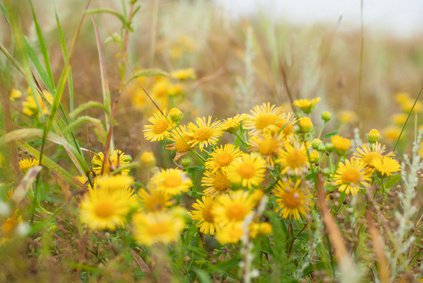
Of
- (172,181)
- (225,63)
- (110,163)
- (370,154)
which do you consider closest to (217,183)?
(172,181)

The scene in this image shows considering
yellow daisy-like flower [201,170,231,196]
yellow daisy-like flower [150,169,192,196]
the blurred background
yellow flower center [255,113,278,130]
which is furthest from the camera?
the blurred background

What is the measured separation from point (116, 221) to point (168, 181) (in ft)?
0.48

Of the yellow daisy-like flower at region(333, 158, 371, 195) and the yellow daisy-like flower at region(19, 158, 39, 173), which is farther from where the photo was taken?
the yellow daisy-like flower at region(19, 158, 39, 173)

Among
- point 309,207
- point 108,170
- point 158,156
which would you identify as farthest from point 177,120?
point 158,156

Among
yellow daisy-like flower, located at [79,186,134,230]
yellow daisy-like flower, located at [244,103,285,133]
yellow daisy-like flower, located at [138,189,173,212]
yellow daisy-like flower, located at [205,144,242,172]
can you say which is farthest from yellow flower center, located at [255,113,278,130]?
yellow daisy-like flower, located at [79,186,134,230]

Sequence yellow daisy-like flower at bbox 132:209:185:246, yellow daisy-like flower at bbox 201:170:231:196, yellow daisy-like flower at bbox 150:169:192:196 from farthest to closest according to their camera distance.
Answer: yellow daisy-like flower at bbox 201:170:231:196 → yellow daisy-like flower at bbox 150:169:192:196 → yellow daisy-like flower at bbox 132:209:185:246

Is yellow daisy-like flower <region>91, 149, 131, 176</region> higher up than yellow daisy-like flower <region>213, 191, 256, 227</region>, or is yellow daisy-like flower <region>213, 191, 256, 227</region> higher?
yellow daisy-like flower <region>91, 149, 131, 176</region>

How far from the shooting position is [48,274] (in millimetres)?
782

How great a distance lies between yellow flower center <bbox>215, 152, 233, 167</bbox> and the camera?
958mm

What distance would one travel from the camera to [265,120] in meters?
1.06

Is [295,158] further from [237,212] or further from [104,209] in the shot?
[104,209]

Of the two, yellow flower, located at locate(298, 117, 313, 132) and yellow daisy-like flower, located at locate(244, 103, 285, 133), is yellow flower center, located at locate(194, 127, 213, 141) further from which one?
yellow flower, located at locate(298, 117, 313, 132)

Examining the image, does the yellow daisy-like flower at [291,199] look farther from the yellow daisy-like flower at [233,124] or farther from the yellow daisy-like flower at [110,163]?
the yellow daisy-like flower at [110,163]

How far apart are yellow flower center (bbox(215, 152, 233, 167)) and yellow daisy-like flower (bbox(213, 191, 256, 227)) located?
4.8 inches
